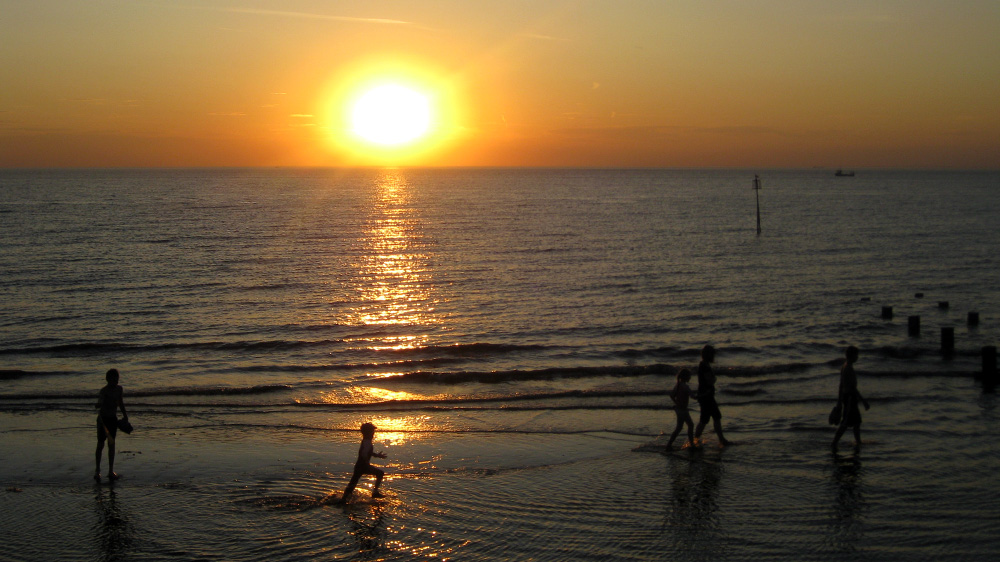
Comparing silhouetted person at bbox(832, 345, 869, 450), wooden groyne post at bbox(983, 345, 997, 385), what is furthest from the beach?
wooden groyne post at bbox(983, 345, 997, 385)

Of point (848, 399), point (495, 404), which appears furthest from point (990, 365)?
point (495, 404)

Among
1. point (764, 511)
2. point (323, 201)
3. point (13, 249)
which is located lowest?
point (764, 511)

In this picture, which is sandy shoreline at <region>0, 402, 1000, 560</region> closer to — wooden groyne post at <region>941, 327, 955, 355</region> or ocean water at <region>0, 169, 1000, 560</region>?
ocean water at <region>0, 169, 1000, 560</region>

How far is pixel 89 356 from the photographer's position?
76.0 feet

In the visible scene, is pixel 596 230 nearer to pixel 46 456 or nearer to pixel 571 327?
pixel 571 327

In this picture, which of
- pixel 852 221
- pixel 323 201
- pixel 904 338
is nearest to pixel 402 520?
pixel 904 338

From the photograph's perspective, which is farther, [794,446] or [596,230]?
[596,230]

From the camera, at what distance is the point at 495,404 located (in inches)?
691

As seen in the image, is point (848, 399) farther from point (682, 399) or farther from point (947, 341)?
point (947, 341)

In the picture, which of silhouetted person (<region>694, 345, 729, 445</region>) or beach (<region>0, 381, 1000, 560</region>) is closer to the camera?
beach (<region>0, 381, 1000, 560</region>)

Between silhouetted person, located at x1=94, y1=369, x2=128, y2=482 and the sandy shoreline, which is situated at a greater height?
silhouetted person, located at x1=94, y1=369, x2=128, y2=482

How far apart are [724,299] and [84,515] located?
26.7m

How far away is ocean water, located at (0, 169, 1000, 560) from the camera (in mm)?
9781

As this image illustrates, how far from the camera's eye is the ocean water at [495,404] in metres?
9.78
